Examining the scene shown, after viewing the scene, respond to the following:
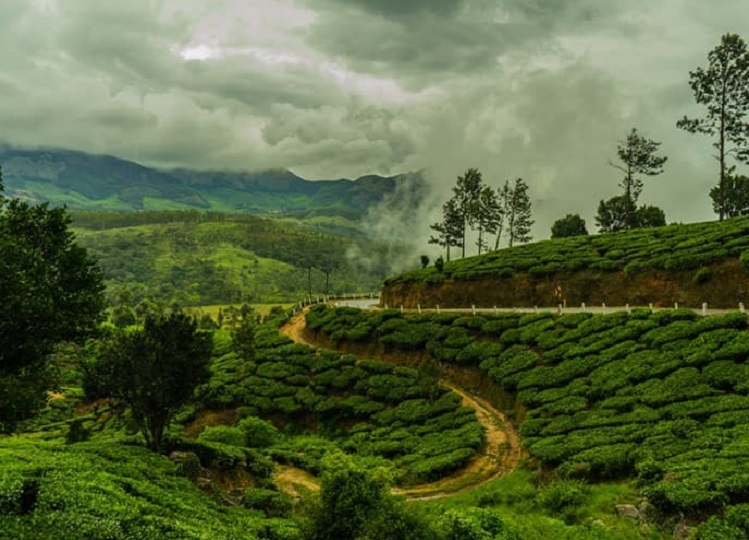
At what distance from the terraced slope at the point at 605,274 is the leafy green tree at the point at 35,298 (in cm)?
3521

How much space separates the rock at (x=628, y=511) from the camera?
1500 cm

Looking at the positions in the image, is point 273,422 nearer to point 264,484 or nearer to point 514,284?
point 264,484

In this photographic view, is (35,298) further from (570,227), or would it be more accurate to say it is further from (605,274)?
(570,227)

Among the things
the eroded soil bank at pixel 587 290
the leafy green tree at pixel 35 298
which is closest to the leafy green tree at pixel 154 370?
the leafy green tree at pixel 35 298

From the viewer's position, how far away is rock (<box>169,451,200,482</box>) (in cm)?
2053

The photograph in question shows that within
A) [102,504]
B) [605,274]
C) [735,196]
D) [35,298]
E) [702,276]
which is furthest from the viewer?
[735,196]

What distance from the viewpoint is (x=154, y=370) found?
21.6 metres

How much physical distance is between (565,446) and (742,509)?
7.62m

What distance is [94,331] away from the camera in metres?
24.8

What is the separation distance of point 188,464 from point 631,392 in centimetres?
1989

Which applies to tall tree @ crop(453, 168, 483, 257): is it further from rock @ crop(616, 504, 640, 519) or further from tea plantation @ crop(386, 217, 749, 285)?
rock @ crop(616, 504, 640, 519)

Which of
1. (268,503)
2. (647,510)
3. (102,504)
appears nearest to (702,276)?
(647,510)

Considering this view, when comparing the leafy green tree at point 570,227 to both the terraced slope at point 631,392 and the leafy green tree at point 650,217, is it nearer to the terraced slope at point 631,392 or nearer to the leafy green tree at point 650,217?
the leafy green tree at point 650,217

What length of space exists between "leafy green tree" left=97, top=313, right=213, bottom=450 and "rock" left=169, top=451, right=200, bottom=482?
1.23m
